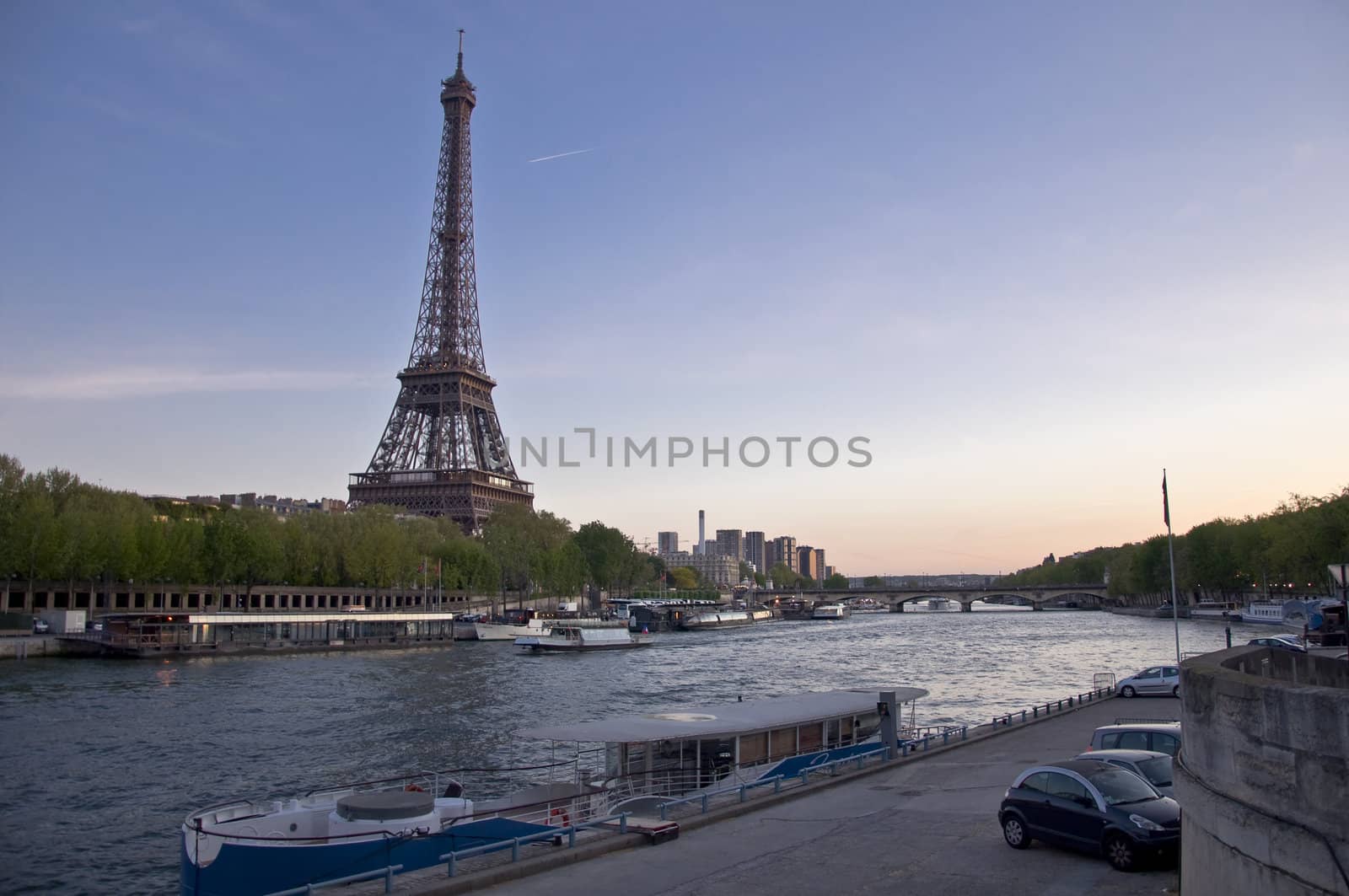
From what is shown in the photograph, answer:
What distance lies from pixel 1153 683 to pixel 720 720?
85.9 ft

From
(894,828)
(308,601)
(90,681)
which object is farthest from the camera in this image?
(308,601)

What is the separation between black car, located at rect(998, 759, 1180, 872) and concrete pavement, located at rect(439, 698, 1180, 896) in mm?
307

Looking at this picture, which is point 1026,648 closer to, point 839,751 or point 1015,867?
point 839,751

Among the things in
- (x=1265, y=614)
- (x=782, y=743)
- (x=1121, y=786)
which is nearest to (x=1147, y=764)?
(x=1121, y=786)

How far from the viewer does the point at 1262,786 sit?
29.2ft

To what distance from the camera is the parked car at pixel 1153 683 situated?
42.6 m

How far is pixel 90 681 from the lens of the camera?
198ft

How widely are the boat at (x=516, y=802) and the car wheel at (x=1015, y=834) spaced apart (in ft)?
23.3

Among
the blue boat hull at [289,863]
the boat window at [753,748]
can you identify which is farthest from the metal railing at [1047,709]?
the blue boat hull at [289,863]

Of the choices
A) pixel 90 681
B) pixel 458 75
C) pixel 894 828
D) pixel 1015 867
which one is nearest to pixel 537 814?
pixel 894 828

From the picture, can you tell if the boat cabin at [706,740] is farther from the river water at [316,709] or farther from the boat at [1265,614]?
the boat at [1265,614]

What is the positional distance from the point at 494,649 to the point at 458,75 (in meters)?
119

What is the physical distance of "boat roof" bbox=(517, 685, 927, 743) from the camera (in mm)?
22516

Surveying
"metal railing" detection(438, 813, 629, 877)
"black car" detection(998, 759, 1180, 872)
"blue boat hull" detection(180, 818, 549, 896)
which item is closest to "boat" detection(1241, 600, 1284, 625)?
"black car" detection(998, 759, 1180, 872)
